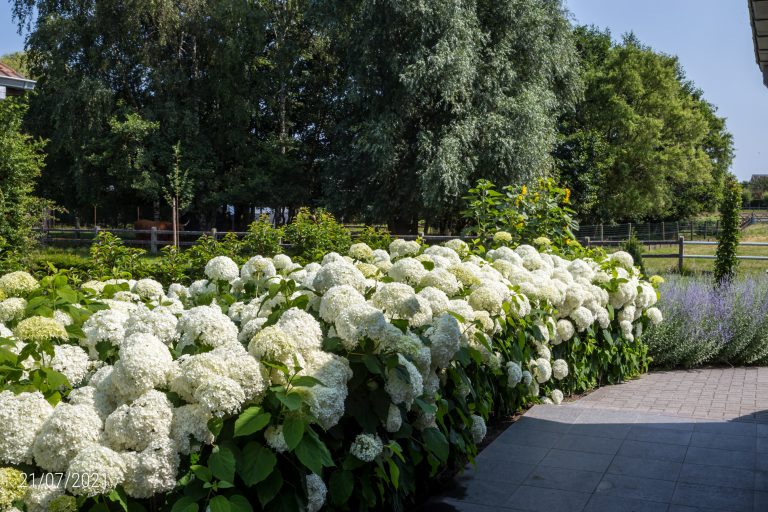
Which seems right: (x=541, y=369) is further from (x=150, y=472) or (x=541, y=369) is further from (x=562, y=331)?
(x=150, y=472)

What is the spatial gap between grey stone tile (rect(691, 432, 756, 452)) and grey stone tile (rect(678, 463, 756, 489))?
0.38 m

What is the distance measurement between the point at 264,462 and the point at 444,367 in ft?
4.15

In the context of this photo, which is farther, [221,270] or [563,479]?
[221,270]

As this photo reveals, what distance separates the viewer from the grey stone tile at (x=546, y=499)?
10.1ft

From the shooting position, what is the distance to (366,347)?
2.61 m

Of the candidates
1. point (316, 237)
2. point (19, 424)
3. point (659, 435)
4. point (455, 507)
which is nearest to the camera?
point (19, 424)

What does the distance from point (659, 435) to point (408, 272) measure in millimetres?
1810

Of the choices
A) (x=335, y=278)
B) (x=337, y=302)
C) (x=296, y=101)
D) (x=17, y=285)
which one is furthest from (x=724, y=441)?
(x=296, y=101)

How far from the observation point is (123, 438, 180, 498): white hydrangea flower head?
1926 mm

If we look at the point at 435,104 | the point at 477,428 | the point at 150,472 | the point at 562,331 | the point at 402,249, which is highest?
the point at 435,104

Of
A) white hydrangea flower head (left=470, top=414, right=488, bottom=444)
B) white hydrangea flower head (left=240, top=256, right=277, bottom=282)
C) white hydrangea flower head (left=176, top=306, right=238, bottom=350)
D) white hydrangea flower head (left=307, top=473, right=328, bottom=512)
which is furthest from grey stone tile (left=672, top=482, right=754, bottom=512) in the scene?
white hydrangea flower head (left=240, top=256, right=277, bottom=282)

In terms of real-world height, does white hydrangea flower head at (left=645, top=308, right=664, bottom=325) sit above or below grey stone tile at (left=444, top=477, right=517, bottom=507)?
above

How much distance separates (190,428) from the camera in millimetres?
2033

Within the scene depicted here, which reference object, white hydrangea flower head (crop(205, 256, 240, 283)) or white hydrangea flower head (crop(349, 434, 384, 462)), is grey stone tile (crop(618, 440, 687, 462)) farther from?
white hydrangea flower head (crop(205, 256, 240, 283))
